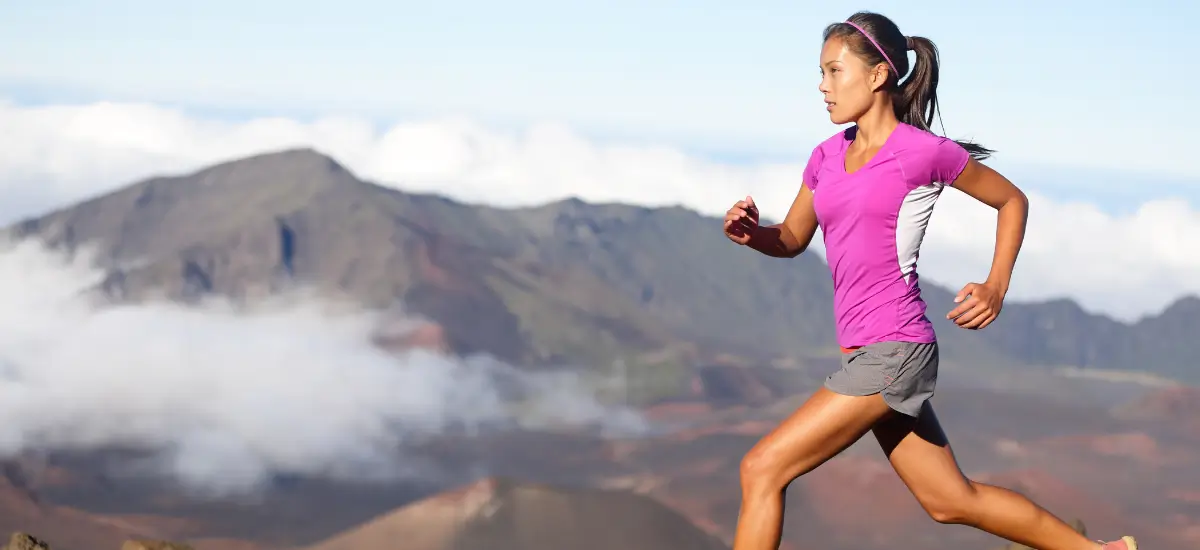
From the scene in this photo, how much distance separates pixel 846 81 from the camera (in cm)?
602

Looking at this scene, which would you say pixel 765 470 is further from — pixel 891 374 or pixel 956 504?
pixel 956 504

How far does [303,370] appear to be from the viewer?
327 feet

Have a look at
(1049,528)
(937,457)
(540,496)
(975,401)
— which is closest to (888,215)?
(937,457)

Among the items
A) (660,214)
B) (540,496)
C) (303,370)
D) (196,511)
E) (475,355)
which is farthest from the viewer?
(660,214)

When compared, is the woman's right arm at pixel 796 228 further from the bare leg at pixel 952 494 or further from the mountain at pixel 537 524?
the mountain at pixel 537 524

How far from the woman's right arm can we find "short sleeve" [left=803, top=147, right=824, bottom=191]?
9 centimetres

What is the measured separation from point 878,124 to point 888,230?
0.53 m

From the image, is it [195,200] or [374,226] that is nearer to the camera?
[374,226]

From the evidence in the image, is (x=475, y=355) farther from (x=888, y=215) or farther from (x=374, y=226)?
(x=888, y=215)

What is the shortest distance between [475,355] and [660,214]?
38.6 m

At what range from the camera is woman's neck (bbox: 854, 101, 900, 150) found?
6.06 m

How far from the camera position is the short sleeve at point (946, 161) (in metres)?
5.90

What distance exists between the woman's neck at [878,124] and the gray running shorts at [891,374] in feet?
2.99

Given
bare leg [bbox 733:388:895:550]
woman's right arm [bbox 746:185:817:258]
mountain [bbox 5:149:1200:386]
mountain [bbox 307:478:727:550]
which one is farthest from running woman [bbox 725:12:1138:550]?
mountain [bbox 5:149:1200:386]
